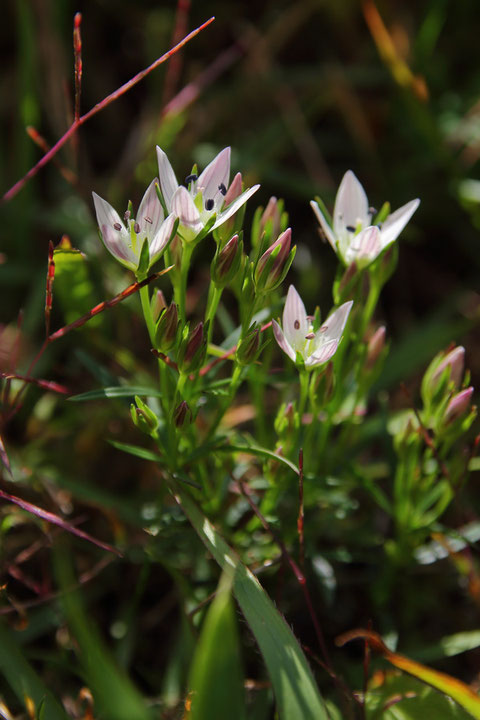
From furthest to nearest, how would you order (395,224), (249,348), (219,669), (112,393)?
(395,224) < (112,393) < (249,348) < (219,669)

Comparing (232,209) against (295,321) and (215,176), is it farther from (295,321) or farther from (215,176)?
(295,321)

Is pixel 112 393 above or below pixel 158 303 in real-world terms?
below

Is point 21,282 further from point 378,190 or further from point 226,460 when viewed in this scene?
point 378,190

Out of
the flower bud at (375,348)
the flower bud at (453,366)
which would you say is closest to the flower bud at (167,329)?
the flower bud at (375,348)

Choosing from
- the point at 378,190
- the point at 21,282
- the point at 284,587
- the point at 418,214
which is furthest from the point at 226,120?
the point at 284,587

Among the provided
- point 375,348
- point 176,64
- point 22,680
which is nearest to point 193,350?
point 375,348

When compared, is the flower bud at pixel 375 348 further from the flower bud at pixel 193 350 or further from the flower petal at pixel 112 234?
the flower petal at pixel 112 234

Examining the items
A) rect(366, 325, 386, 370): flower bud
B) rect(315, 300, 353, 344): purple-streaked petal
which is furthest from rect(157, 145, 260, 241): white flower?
rect(366, 325, 386, 370): flower bud
